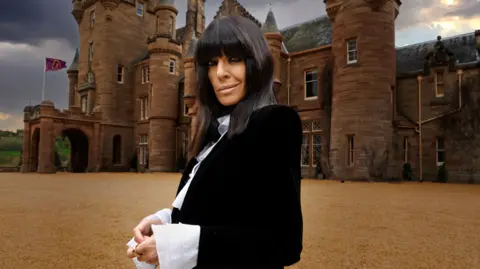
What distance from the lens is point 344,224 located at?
6.07m

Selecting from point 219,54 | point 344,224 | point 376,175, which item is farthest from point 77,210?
point 376,175

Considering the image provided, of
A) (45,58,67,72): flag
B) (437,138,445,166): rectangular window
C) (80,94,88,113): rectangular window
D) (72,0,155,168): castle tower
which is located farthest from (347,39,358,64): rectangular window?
(80,94,88,113): rectangular window

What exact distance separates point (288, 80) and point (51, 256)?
20979mm

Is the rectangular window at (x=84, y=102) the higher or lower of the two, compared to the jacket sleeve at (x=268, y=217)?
higher

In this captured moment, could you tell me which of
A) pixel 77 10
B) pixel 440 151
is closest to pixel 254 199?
pixel 440 151

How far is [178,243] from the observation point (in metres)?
1.13

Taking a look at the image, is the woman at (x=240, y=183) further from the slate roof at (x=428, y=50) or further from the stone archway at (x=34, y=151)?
the stone archway at (x=34, y=151)

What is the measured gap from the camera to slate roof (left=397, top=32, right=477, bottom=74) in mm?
20175

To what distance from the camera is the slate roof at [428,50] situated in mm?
20175

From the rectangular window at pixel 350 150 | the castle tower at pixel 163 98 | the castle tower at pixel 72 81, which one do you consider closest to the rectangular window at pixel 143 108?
the castle tower at pixel 163 98

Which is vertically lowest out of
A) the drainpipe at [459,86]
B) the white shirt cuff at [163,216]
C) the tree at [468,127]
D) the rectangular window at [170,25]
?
the white shirt cuff at [163,216]

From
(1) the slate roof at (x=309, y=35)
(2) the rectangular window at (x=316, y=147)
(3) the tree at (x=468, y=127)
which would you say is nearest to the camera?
(3) the tree at (x=468, y=127)

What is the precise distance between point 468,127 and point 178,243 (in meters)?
21.3

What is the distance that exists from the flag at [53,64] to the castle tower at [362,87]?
21071 millimetres
